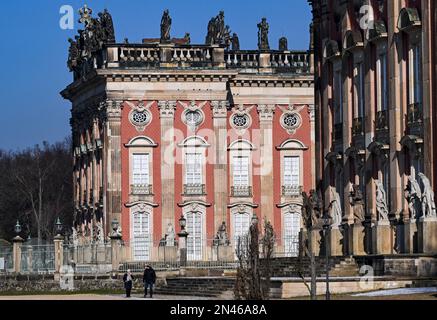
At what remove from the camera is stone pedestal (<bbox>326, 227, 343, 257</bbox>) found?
200ft

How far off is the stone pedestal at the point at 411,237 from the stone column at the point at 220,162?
36.5 m

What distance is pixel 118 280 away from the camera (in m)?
74.0

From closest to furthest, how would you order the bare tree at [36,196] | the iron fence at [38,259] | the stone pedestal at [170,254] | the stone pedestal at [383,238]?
the stone pedestal at [383,238] → the iron fence at [38,259] → the stone pedestal at [170,254] → the bare tree at [36,196]


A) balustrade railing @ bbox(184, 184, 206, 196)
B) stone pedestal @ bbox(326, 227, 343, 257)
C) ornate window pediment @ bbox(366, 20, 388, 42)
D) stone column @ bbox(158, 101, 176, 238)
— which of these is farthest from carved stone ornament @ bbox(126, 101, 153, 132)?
ornate window pediment @ bbox(366, 20, 388, 42)

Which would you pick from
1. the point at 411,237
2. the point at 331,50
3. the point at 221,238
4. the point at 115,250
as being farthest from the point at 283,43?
the point at 411,237

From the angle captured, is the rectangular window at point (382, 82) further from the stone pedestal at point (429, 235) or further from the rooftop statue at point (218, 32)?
the rooftop statue at point (218, 32)

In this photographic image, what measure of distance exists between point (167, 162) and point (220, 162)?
284 centimetres

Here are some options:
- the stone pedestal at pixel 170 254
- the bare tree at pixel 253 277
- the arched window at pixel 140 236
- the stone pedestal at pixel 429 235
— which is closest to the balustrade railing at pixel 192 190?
the arched window at pixel 140 236

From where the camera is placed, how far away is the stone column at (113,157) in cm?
8844

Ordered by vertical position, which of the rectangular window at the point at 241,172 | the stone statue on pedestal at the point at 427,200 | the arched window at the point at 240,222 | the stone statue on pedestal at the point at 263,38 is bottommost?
the stone statue on pedestal at the point at 427,200

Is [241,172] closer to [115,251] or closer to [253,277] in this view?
[115,251]

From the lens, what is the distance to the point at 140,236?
87.9 metres
